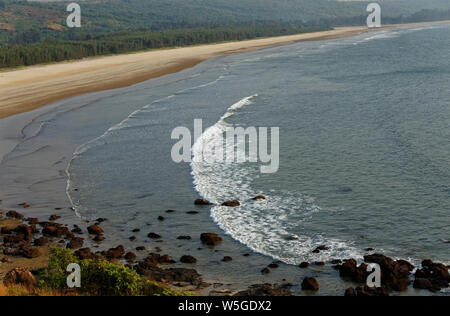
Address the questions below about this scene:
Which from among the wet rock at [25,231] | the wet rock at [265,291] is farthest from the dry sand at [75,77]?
the wet rock at [265,291]

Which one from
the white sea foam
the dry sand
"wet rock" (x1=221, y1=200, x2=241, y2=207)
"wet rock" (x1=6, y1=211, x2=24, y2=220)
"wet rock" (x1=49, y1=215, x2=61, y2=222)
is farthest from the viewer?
the dry sand

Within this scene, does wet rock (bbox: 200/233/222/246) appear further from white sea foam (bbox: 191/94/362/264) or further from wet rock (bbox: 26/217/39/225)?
wet rock (bbox: 26/217/39/225)

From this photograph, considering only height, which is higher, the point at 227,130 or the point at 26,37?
→ the point at 26,37

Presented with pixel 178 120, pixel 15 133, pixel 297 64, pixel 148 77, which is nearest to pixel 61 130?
pixel 15 133

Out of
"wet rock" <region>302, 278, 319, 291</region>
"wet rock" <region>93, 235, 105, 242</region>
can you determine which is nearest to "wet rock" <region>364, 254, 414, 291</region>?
"wet rock" <region>302, 278, 319, 291</region>

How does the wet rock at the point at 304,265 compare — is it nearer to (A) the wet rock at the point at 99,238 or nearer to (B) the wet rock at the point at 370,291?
(B) the wet rock at the point at 370,291

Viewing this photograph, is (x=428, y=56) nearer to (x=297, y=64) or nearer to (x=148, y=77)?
(x=297, y=64)

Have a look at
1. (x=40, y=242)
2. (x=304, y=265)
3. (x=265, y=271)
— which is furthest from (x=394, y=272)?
(x=40, y=242)
